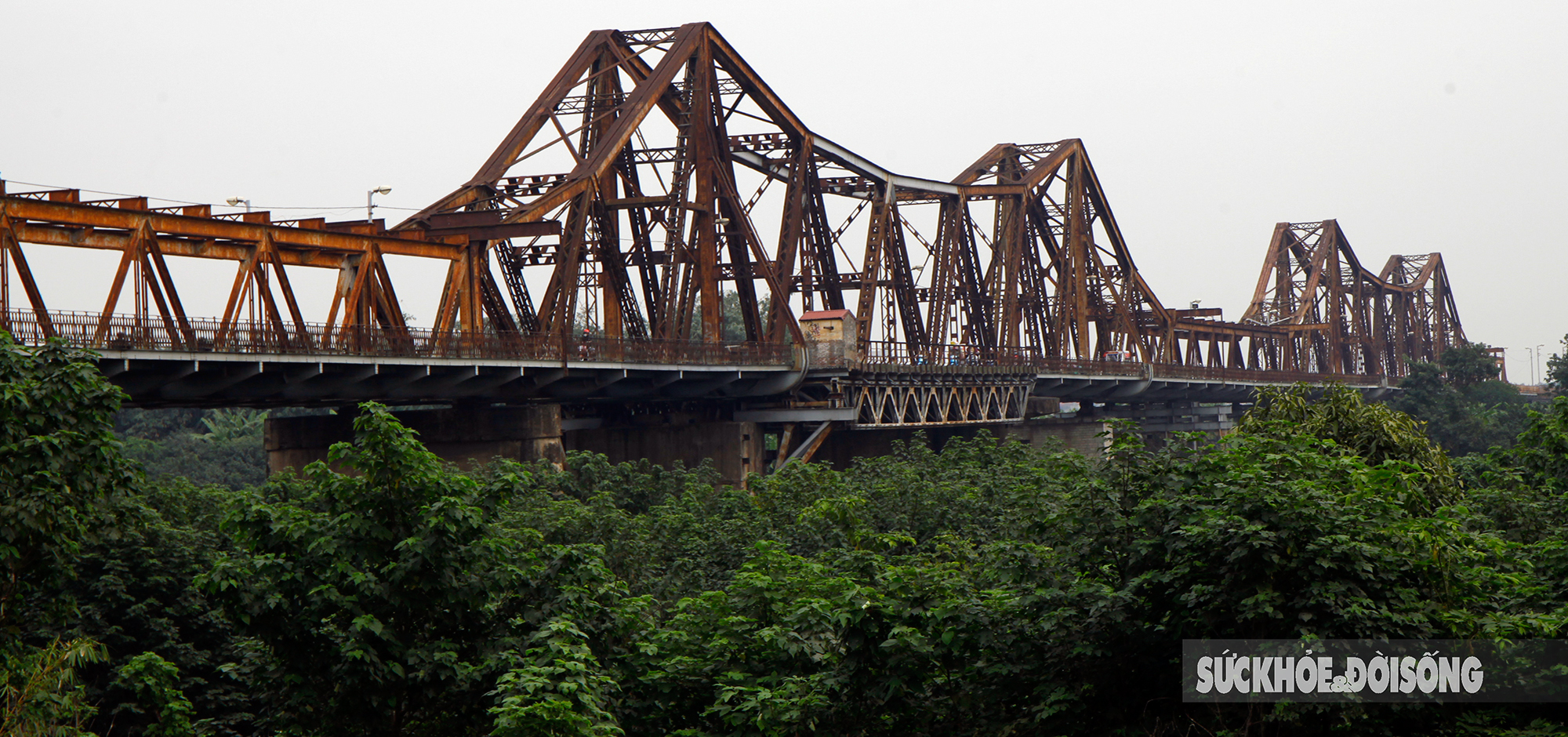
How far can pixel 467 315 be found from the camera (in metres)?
39.5

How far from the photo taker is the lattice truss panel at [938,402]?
2158 inches

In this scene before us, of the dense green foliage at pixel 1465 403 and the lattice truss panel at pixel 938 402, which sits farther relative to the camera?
the dense green foliage at pixel 1465 403

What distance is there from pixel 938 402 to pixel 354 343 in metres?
31.6

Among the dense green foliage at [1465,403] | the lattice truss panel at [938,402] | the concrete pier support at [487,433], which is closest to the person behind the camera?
the concrete pier support at [487,433]

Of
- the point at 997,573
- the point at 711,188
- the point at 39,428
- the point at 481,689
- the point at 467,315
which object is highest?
the point at 711,188

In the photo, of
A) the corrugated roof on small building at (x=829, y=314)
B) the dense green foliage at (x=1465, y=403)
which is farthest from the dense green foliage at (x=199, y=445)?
the dense green foliage at (x=1465, y=403)

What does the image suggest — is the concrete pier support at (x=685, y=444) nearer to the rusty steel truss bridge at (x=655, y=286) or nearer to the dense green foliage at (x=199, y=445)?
the rusty steel truss bridge at (x=655, y=286)

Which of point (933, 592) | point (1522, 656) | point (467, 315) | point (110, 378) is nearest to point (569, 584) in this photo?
point (933, 592)

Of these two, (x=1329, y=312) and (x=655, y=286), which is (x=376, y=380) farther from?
(x=1329, y=312)

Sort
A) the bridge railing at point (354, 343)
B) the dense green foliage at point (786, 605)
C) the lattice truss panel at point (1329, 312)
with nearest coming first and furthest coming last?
the dense green foliage at point (786, 605)
the bridge railing at point (354, 343)
the lattice truss panel at point (1329, 312)

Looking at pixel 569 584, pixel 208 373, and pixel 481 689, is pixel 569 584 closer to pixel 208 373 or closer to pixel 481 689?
pixel 481 689

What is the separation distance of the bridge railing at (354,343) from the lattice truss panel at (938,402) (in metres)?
6.58

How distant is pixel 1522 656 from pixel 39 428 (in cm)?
1904

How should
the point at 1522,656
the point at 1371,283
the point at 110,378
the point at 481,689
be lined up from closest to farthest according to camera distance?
1. the point at 1522,656
2. the point at 481,689
3. the point at 110,378
4. the point at 1371,283
